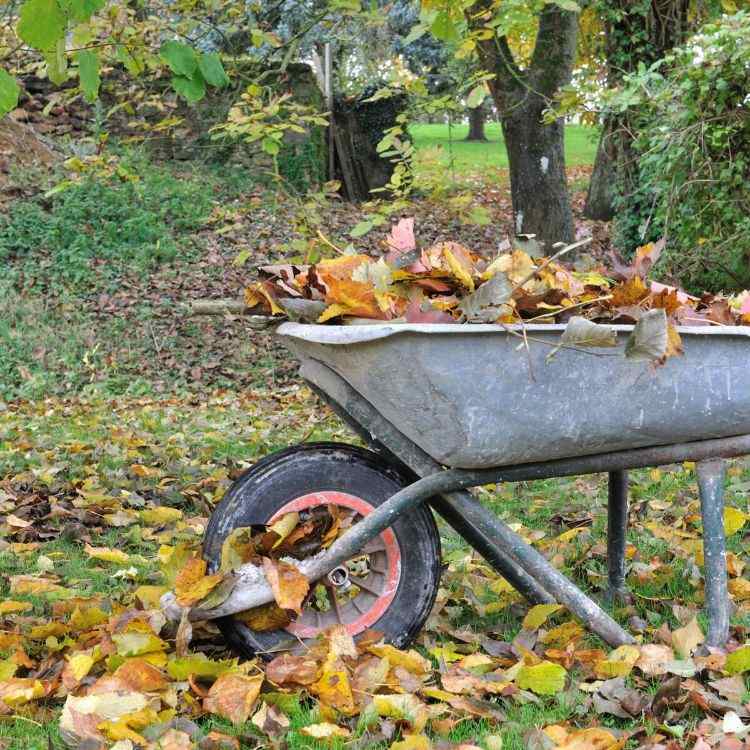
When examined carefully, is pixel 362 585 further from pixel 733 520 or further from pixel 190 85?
pixel 190 85

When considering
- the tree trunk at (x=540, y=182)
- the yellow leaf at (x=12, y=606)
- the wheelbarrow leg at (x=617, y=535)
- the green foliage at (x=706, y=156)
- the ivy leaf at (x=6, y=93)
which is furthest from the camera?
the tree trunk at (x=540, y=182)

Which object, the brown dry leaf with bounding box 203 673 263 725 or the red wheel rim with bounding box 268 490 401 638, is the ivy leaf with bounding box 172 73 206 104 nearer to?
the red wheel rim with bounding box 268 490 401 638

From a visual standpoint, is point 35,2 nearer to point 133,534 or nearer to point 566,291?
point 566,291

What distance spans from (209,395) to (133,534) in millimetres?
4418

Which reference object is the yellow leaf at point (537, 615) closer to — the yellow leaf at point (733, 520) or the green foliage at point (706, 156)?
the yellow leaf at point (733, 520)

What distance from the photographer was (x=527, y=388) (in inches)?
88.6

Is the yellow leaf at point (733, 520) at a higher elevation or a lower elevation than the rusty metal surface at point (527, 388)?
lower

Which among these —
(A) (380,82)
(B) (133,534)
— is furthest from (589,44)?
(B) (133,534)

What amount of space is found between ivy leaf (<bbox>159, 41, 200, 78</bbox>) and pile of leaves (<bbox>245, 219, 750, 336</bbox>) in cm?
92

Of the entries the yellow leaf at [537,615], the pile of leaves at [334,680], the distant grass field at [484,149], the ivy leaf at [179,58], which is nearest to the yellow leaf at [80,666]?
the pile of leaves at [334,680]

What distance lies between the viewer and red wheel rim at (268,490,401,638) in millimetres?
2452

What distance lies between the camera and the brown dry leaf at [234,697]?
213 centimetres

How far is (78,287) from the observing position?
32.1 ft

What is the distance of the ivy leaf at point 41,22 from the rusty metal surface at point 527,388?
3.13 ft
